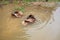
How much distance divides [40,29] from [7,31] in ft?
1.62

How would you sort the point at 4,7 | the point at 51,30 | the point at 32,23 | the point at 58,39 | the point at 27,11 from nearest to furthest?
the point at 58,39, the point at 51,30, the point at 32,23, the point at 27,11, the point at 4,7

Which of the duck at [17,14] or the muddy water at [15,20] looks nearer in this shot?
the muddy water at [15,20]

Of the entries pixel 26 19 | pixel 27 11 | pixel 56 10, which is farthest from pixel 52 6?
pixel 26 19

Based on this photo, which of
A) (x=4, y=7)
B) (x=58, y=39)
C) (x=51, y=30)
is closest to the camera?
(x=58, y=39)

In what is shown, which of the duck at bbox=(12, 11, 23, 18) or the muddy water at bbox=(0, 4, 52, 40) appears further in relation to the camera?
the duck at bbox=(12, 11, 23, 18)

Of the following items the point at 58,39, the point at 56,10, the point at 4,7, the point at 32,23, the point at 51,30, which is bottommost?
the point at 58,39

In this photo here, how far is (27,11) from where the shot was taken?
3.45 m

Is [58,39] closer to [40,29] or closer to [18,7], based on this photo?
[40,29]

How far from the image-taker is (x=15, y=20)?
312 centimetres

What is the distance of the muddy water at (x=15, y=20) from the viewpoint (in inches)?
105

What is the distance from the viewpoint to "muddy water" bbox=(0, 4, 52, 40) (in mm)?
2680

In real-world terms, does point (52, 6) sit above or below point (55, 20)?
above

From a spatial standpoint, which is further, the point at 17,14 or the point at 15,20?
the point at 17,14

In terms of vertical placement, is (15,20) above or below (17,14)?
below
